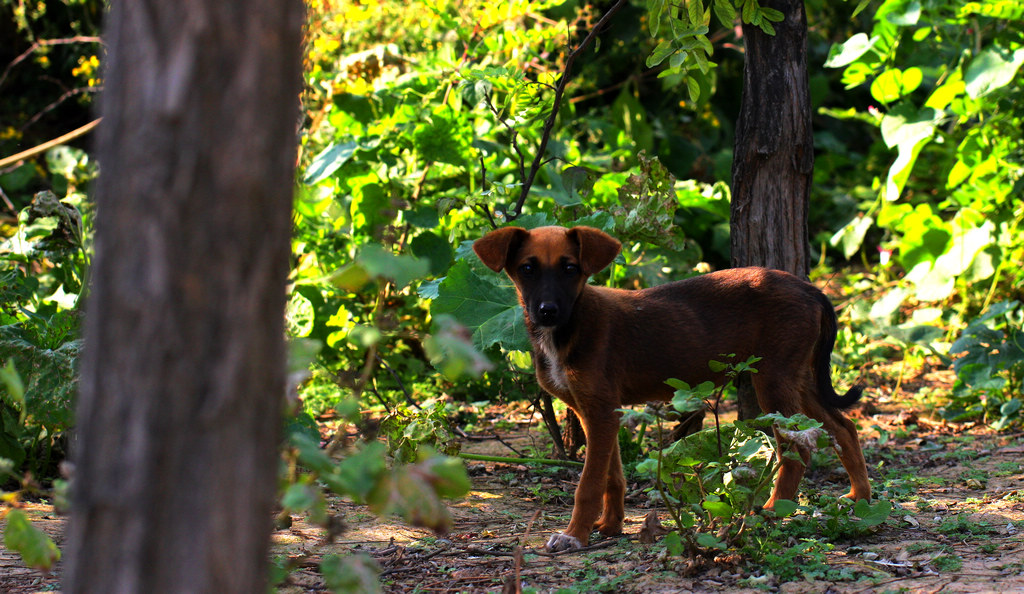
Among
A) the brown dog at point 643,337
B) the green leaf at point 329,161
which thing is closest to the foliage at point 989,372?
the brown dog at point 643,337

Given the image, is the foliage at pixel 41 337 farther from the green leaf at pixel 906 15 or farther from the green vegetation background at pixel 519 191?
the green leaf at pixel 906 15

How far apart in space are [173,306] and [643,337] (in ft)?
9.50

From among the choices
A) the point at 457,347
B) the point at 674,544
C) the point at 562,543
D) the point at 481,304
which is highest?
the point at 481,304

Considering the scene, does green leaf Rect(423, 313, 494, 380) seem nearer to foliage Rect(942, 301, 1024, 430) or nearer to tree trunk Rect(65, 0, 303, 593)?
tree trunk Rect(65, 0, 303, 593)

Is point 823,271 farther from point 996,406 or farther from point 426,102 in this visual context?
point 426,102

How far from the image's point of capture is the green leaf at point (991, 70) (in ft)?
20.0

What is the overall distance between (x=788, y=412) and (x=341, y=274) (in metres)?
2.64

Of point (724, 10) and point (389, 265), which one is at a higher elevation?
point (724, 10)

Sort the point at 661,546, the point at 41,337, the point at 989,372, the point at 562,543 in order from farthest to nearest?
the point at 989,372 < the point at 41,337 < the point at 562,543 < the point at 661,546

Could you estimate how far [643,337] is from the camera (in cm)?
421

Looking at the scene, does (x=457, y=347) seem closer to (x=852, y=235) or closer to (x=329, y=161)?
(x=329, y=161)

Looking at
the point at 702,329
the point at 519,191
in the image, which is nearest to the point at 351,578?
the point at 702,329

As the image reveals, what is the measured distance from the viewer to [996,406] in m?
5.75

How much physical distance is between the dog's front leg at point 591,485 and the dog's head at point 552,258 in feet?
1.60
